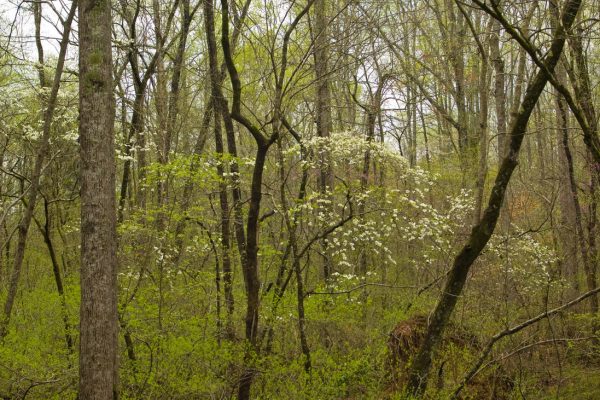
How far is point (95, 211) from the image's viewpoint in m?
4.97

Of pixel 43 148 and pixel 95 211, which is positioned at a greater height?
pixel 43 148

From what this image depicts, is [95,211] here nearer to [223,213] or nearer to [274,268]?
[223,213]

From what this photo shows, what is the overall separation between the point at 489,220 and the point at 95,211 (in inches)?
161

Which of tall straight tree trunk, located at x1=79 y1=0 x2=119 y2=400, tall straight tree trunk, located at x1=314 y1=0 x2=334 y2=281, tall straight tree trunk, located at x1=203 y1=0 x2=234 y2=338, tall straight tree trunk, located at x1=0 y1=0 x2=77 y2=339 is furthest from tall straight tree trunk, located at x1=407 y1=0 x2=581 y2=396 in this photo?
tall straight tree trunk, located at x1=0 y1=0 x2=77 y2=339

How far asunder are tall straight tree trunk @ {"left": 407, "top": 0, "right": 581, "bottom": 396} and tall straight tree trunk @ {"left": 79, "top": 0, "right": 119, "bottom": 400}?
3.47 metres

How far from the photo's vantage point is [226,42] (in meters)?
6.26

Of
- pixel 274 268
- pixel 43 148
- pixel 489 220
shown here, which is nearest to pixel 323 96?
pixel 274 268

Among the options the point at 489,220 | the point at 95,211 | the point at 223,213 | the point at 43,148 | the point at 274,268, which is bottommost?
the point at 274,268

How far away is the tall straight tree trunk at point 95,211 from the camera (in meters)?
4.96

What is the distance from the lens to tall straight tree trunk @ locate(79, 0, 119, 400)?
4.96 meters

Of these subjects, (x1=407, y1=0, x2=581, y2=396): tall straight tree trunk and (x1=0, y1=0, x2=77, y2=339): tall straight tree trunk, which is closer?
(x1=407, y1=0, x2=581, y2=396): tall straight tree trunk

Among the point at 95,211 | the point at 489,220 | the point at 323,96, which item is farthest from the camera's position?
the point at 323,96

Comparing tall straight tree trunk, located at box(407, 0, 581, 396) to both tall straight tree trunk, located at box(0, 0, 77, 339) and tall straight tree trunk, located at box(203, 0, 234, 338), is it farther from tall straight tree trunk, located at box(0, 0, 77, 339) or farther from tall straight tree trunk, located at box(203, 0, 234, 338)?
tall straight tree trunk, located at box(0, 0, 77, 339)

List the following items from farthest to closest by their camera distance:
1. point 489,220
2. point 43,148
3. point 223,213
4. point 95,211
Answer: point 223,213 → point 43,148 → point 489,220 → point 95,211
